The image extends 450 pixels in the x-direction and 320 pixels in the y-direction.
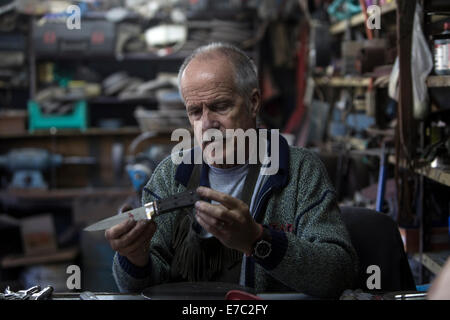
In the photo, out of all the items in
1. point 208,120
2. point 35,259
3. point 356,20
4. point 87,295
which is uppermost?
point 356,20

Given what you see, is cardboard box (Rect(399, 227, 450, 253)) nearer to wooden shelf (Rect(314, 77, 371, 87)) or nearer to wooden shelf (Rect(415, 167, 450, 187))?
wooden shelf (Rect(415, 167, 450, 187))

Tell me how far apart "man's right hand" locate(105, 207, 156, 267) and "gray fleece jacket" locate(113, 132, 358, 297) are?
0.21 feet

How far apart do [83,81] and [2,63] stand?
28.3 inches

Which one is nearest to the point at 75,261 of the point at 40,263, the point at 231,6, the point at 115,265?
the point at 40,263

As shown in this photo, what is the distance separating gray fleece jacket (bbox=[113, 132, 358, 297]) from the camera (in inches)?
50.6

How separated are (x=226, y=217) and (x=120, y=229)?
0.25m

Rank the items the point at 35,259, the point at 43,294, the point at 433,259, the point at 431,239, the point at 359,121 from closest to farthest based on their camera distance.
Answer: the point at 43,294 < the point at 433,259 < the point at 431,239 < the point at 359,121 < the point at 35,259

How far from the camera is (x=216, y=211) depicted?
1102 mm

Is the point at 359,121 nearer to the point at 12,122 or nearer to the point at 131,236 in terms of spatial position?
the point at 131,236

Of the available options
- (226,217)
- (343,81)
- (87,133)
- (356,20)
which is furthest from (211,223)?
(87,133)

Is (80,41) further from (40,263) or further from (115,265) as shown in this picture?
(115,265)

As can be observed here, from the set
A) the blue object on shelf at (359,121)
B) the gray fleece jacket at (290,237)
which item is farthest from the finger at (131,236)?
the blue object on shelf at (359,121)

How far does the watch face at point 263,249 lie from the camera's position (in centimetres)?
123

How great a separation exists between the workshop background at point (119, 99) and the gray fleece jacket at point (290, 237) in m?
1.92
